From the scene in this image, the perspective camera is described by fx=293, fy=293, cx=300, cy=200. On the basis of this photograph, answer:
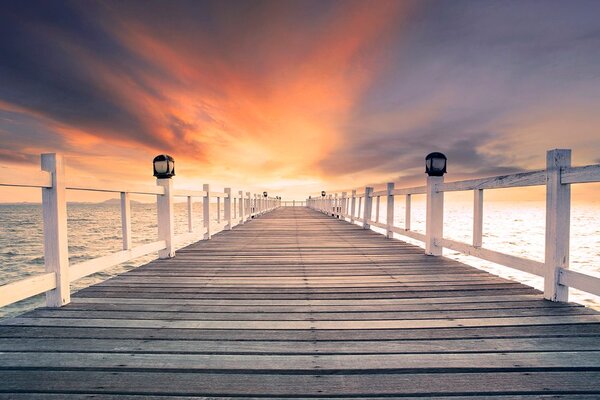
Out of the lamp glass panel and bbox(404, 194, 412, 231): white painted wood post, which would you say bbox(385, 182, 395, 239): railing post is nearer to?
bbox(404, 194, 412, 231): white painted wood post

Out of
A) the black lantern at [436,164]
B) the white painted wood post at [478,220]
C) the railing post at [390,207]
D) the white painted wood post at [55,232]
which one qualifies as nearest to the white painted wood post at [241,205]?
the railing post at [390,207]

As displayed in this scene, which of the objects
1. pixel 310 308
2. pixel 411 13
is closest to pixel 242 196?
pixel 411 13

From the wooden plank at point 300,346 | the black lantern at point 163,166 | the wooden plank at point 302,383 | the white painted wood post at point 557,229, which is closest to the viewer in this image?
the wooden plank at point 302,383

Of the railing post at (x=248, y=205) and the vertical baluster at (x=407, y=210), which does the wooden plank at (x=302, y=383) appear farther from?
the railing post at (x=248, y=205)

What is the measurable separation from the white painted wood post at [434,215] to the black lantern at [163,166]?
13.3 ft

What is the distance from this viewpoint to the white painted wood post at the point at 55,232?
2.37 metres

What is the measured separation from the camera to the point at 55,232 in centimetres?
238

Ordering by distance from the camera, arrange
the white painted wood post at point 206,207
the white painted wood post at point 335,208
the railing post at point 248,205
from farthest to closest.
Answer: the white painted wood post at point 335,208
the railing post at point 248,205
the white painted wood post at point 206,207

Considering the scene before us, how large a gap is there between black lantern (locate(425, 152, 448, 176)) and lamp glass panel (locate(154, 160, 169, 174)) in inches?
160

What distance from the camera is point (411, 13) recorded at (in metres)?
9.00

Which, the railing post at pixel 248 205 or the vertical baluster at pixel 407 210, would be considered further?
the railing post at pixel 248 205

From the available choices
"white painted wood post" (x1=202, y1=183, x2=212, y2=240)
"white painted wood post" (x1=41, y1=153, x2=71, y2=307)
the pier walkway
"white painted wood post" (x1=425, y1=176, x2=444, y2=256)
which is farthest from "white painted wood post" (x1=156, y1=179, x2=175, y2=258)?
"white painted wood post" (x1=425, y1=176, x2=444, y2=256)

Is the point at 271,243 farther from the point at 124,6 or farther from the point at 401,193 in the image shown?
the point at 124,6

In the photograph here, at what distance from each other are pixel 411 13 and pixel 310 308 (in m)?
9.97
